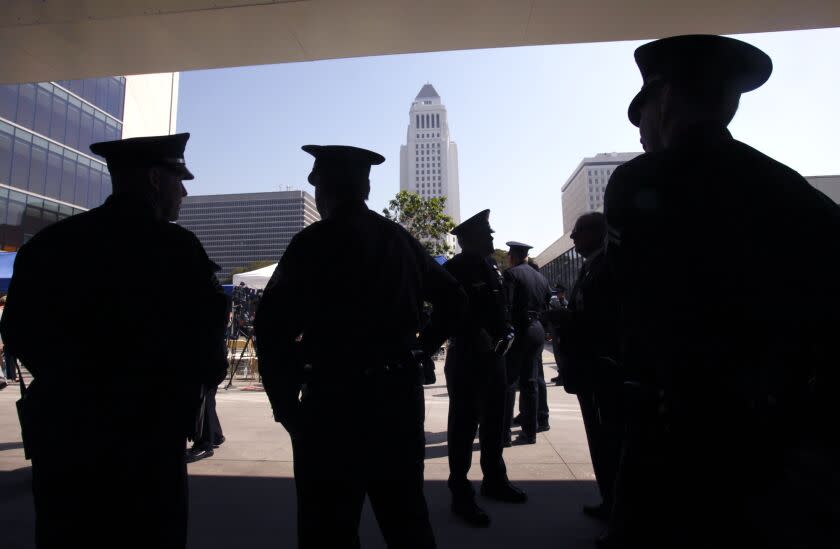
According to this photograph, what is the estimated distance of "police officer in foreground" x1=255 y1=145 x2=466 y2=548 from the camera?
1770mm

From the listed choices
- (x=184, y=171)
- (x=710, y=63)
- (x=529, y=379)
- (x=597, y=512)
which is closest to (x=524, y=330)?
(x=529, y=379)

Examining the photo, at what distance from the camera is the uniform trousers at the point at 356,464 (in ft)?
5.73

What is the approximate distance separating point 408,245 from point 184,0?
3705 mm

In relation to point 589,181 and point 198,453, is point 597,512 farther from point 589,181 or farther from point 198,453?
point 589,181

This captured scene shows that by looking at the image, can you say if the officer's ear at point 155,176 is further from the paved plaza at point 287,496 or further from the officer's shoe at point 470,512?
the officer's shoe at point 470,512

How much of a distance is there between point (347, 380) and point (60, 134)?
39.2 meters

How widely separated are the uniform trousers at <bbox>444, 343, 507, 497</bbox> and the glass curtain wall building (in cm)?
3092

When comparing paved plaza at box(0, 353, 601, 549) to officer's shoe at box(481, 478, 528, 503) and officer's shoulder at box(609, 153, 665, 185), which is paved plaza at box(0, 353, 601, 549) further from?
officer's shoulder at box(609, 153, 665, 185)

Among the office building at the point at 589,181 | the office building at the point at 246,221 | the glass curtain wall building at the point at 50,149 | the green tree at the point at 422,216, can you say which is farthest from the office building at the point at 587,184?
the glass curtain wall building at the point at 50,149

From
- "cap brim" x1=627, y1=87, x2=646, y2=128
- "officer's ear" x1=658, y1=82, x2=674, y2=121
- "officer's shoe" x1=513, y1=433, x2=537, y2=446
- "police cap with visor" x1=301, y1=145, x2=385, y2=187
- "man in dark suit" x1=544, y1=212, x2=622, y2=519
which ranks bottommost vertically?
"officer's shoe" x1=513, y1=433, x2=537, y2=446

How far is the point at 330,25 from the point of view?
15.3 feet

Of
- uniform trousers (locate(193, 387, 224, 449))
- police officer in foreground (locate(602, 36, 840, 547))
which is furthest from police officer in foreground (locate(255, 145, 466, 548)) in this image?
uniform trousers (locate(193, 387, 224, 449))

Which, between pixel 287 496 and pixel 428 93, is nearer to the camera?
pixel 287 496

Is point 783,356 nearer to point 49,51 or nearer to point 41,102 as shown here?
point 49,51
